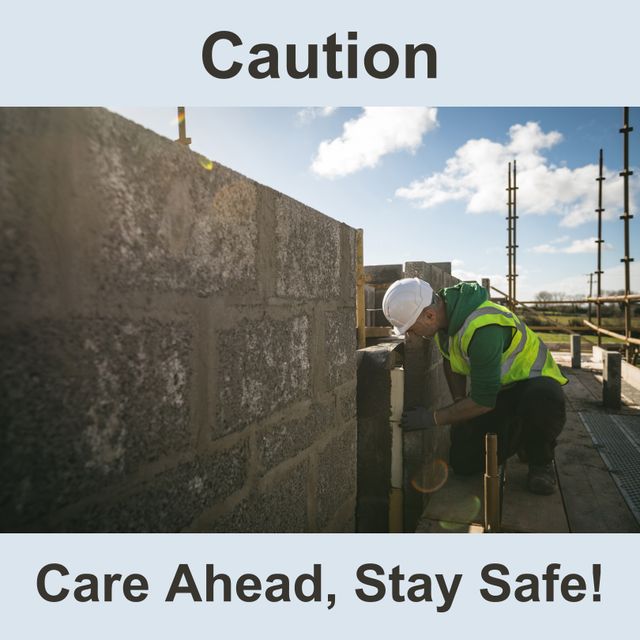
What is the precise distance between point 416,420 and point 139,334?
2.12m

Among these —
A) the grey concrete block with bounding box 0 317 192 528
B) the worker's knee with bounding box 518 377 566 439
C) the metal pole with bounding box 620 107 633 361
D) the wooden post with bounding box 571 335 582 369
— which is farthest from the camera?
the wooden post with bounding box 571 335 582 369

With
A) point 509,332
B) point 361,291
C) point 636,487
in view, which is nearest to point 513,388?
point 509,332

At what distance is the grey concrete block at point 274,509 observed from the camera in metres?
1.25

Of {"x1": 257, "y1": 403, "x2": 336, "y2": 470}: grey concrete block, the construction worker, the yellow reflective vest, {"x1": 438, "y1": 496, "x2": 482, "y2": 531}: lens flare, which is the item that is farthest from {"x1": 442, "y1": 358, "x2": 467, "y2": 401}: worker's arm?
{"x1": 257, "y1": 403, "x2": 336, "y2": 470}: grey concrete block

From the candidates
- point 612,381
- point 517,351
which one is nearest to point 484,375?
point 517,351

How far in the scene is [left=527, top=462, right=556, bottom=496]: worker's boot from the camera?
2.98 metres

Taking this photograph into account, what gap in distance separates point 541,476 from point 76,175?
10.9 feet

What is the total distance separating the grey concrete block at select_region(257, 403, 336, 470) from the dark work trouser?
1.94 m

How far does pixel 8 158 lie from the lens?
66 centimetres

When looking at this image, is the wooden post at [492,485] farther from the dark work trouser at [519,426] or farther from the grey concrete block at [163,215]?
the grey concrete block at [163,215]

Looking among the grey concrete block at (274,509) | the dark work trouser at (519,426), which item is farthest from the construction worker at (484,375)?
the grey concrete block at (274,509)

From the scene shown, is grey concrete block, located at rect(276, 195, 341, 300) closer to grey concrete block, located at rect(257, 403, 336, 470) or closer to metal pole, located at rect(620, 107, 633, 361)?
grey concrete block, located at rect(257, 403, 336, 470)

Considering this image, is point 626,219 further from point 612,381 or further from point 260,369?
point 260,369

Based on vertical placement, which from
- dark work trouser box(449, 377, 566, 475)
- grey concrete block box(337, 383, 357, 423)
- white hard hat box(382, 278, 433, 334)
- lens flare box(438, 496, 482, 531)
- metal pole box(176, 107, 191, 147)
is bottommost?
lens flare box(438, 496, 482, 531)
